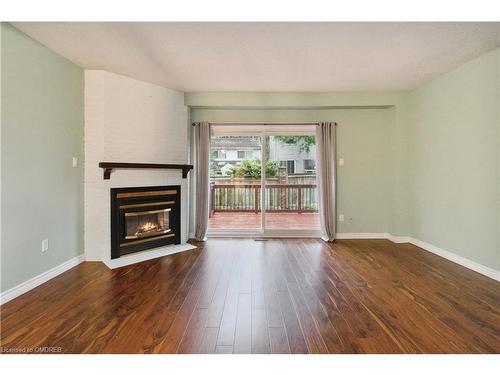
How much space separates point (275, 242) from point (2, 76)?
3785 millimetres

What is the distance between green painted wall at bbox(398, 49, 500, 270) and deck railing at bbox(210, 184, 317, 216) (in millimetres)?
1676

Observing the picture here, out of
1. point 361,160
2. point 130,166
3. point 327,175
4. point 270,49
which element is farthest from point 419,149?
point 130,166

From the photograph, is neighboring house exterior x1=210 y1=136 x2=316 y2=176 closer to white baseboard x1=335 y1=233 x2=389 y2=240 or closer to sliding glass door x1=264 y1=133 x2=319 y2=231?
sliding glass door x1=264 y1=133 x2=319 y2=231

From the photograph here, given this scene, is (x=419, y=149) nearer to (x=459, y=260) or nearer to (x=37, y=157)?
(x=459, y=260)

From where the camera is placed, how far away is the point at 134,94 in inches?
135

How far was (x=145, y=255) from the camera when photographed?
134 inches

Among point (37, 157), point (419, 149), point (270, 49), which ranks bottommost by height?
point (37, 157)

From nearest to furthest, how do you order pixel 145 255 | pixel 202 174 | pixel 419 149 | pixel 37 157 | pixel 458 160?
pixel 37 157
pixel 458 160
pixel 145 255
pixel 419 149
pixel 202 174

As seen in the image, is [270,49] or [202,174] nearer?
[270,49]

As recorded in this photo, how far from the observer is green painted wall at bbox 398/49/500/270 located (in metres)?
2.71

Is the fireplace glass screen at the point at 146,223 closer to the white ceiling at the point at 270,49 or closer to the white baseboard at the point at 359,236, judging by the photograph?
the white ceiling at the point at 270,49

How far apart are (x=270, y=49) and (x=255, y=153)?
207 cm

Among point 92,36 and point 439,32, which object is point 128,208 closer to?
point 92,36

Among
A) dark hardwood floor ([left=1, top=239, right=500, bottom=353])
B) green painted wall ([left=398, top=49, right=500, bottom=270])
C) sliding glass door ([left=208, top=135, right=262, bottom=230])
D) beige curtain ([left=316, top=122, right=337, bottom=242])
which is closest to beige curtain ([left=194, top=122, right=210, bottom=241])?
sliding glass door ([left=208, top=135, right=262, bottom=230])
